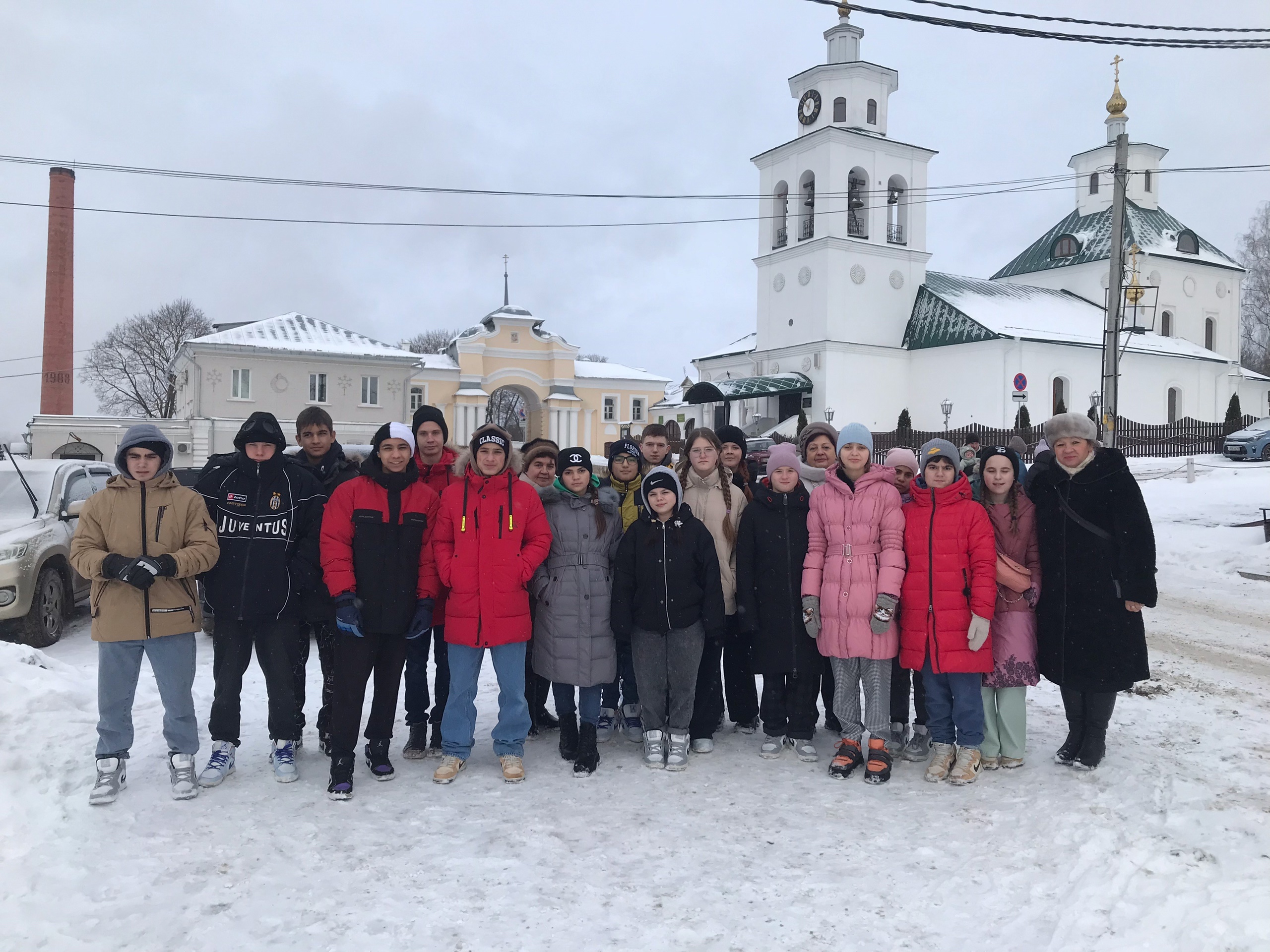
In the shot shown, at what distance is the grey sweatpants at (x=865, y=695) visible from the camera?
484cm

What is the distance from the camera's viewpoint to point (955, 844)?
3.98 m

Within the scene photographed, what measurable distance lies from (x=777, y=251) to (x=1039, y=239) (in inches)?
697

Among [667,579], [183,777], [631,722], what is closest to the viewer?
[183,777]

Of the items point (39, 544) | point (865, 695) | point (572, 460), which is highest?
point (572, 460)

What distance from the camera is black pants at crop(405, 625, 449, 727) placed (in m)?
5.15

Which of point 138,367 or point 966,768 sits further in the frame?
point 138,367

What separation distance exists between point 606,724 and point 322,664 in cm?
181

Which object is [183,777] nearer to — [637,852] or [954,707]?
[637,852]

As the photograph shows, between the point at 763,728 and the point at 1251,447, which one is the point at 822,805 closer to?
the point at 763,728

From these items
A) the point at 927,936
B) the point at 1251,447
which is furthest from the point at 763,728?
the point at 1251,447

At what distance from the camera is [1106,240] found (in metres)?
43.2

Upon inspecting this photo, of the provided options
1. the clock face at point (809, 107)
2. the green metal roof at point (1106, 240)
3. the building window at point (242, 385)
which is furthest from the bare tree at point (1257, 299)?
the building window at point (242, 385)

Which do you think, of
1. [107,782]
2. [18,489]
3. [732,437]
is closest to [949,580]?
[732,437]

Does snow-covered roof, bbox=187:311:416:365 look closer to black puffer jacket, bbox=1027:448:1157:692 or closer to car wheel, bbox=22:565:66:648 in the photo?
car wheel, bbox=22:565:66:648
